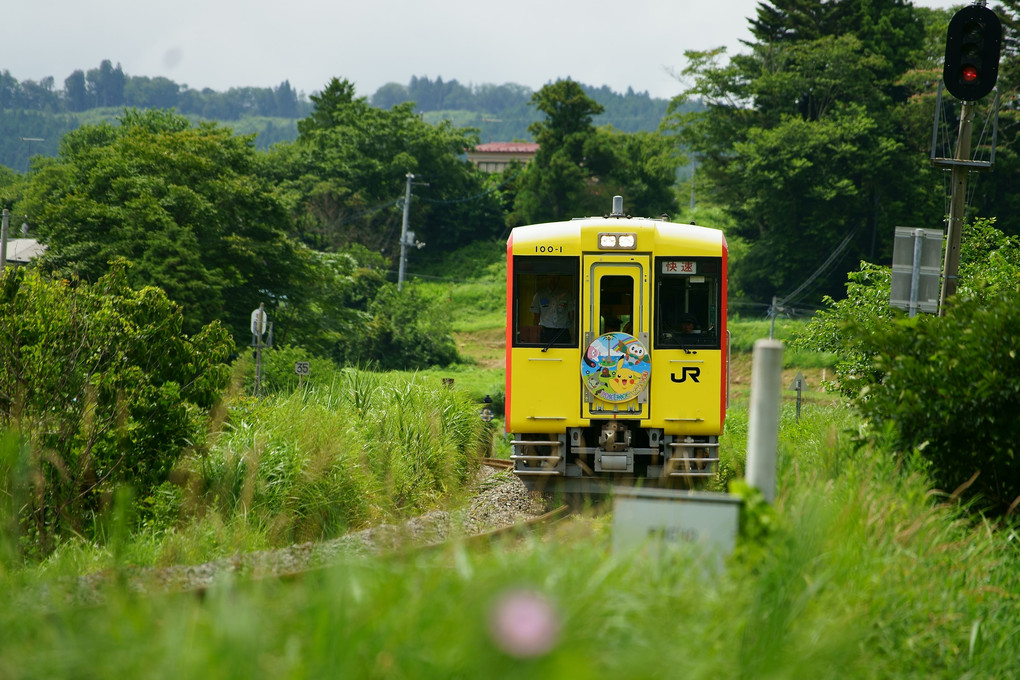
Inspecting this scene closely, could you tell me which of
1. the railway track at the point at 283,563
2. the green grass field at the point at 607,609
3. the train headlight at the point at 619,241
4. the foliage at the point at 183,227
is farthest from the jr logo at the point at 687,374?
the foliage at the point at 183,227

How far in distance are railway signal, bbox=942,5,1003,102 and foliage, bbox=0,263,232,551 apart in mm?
9113

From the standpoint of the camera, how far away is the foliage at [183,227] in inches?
1089

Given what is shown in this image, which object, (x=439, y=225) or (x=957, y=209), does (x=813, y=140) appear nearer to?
(x=439, y=225)

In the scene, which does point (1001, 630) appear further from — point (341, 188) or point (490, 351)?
point (341, 188)

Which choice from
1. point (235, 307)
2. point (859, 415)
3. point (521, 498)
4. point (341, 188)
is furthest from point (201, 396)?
point (341, 188)

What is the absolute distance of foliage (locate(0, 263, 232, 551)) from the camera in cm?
1054

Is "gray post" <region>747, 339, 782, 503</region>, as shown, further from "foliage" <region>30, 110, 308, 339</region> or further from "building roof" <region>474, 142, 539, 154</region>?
"building roof" <region>474, 142, 539, 154</region>

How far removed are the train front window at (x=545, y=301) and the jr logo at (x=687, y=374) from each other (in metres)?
1.18

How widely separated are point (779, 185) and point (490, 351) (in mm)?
16276

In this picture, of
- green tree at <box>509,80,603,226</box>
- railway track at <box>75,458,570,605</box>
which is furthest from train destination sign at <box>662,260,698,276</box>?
green tree at <box>509,80,603,226</box>

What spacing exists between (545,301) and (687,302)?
161cm

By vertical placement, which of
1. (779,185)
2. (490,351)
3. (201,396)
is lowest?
(490,351)

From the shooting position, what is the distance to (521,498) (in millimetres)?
11898

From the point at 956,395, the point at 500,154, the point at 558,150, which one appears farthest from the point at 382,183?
the point at 956,395
